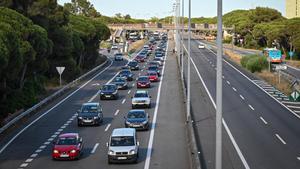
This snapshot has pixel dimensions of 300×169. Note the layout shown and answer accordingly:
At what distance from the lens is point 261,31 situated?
143 meters

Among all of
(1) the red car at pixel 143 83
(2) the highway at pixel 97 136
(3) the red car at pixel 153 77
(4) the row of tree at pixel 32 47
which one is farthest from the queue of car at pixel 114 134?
(3) the red car at pixel 153 77

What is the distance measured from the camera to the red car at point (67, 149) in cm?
2819

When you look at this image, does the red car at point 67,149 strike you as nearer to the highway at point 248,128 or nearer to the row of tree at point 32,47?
the highway at point 248,128

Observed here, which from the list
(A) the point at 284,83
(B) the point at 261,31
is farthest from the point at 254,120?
(B) the point at 261,31

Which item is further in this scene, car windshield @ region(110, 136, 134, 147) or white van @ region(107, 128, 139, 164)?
car windshield @ region(110, 136, 134, 147)

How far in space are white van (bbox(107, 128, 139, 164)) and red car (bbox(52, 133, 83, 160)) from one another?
5.49 ft

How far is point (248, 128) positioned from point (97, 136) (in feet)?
32.0

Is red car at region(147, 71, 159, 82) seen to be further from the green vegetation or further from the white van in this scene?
the white van

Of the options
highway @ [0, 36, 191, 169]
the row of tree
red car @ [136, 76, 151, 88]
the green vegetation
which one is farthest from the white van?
the green vegetation

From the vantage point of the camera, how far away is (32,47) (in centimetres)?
4594

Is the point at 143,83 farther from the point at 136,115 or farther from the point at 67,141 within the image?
the point at 67,141

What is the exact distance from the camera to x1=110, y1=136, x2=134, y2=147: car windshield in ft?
92.2

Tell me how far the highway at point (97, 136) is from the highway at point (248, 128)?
1498 mm

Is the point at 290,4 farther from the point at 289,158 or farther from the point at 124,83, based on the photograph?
the point at 289,158
